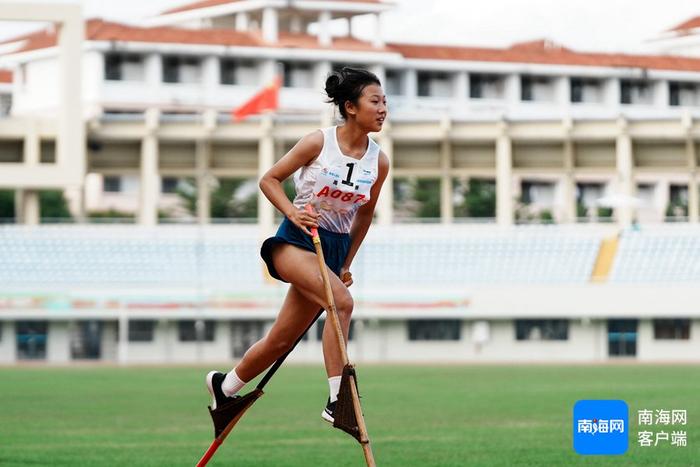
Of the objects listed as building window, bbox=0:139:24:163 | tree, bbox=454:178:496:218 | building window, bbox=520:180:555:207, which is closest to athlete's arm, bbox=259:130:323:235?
building window, bbox=0:139:24:163

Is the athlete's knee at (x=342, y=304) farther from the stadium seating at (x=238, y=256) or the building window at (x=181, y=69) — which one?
the building window at (x=181, y=69)

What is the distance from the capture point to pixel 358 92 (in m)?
8.21

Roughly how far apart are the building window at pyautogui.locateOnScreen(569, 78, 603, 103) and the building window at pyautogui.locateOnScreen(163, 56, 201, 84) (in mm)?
23189

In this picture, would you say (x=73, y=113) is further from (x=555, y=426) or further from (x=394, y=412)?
(x=555, y=426)

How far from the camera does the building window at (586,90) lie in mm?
94062

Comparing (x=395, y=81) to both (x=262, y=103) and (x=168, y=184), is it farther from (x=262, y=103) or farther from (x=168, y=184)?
(x=262, y=103)

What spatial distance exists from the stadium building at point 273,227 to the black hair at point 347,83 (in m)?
20.2

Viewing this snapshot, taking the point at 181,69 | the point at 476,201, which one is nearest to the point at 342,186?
the point at 476,201

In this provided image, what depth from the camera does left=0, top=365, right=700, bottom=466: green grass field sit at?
12719mm

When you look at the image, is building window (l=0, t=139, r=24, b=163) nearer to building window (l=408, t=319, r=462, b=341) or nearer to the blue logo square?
building window (l=408, t=319, r=462, b=341)

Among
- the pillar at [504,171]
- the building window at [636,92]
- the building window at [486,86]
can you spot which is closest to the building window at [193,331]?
the pillar at [504,171]

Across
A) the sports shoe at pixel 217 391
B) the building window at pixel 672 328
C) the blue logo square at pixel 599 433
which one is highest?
the sports shoe at pixel 217 391

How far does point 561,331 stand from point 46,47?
131 ft

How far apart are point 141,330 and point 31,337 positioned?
359 centimetres
